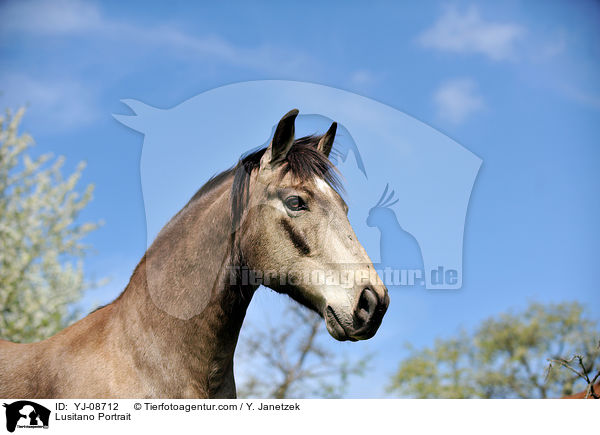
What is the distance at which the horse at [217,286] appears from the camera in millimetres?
3359

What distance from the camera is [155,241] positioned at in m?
3.97

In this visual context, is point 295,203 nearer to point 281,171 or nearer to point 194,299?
point 281,171

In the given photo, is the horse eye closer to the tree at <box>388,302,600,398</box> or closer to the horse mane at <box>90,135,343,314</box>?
the horse mane at <box>90,135,343,314</box>

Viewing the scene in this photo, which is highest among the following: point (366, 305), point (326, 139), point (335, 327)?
point (326, 139)

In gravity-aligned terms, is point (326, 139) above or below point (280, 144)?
above

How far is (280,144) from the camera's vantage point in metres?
3.78

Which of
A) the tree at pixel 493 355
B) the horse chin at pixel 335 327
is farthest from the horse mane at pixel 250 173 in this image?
the tree at pixel 493 355
